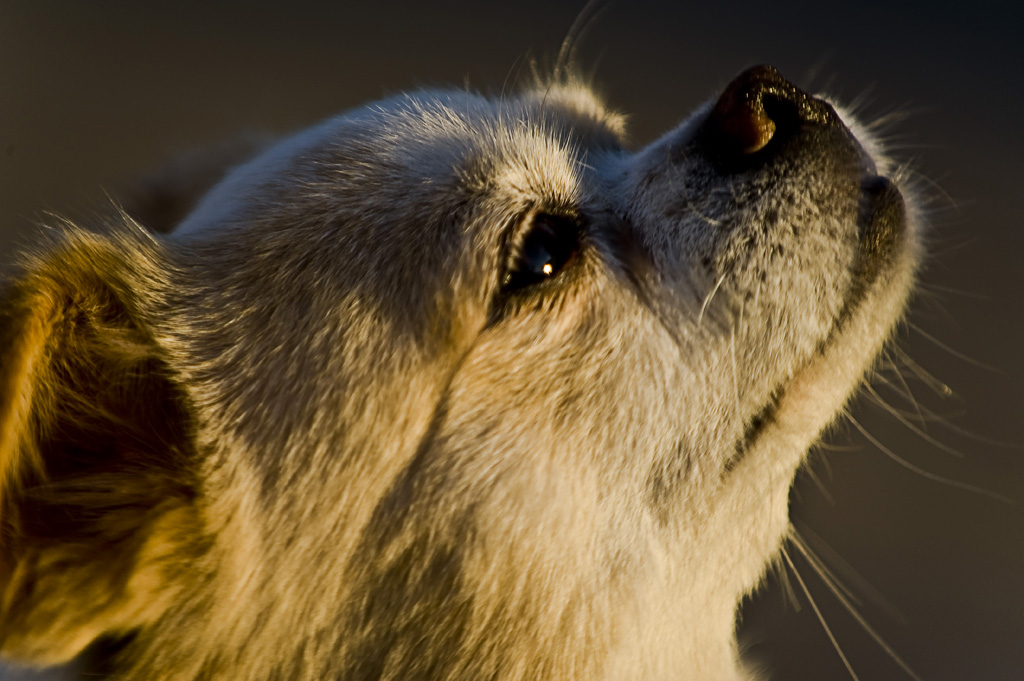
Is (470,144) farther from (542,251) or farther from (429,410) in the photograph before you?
(429,410)

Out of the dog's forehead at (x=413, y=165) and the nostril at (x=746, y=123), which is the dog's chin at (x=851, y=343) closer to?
the nostril at (x=746, y=123)

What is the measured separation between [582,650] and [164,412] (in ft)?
1.79

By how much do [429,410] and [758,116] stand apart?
0.54 metres

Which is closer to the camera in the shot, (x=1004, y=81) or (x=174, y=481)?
(x=174, y=481)

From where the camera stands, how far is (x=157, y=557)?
2.92ft

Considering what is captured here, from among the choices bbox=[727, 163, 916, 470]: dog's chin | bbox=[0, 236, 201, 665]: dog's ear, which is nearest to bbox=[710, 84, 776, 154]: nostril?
bbox=[727, 163, 916, 470]: dog's chin

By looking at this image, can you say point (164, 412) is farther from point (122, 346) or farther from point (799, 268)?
point (799, 268)

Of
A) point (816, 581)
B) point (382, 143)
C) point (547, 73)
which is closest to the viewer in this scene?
point (382, 143)

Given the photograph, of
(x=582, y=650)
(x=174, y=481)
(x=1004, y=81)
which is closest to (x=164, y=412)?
→ (x=174, y=481)

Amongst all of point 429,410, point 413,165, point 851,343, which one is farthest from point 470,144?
point 851,343

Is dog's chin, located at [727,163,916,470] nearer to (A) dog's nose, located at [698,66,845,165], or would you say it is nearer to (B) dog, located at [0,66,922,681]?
(B) dog, located at [0,66,922,681]

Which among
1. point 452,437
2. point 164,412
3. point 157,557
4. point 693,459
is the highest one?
point 693,459

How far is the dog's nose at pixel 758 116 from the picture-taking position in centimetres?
102

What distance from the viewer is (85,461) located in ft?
2.93
